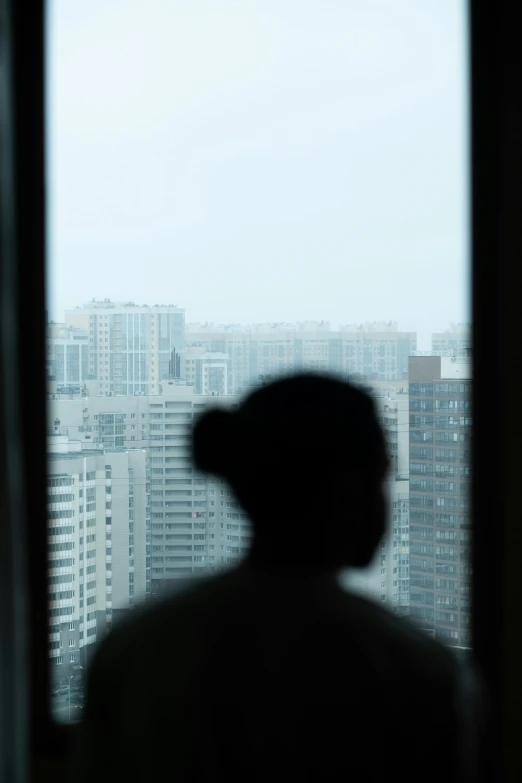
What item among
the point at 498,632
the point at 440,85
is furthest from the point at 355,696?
the point at 440,85

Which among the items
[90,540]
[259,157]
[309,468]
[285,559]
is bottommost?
[90,540]

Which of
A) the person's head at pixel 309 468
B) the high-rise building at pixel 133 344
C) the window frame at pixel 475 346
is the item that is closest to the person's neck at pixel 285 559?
the person's head at pixel 309 468

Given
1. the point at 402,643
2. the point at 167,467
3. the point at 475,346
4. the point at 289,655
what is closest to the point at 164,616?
the point at 289,655

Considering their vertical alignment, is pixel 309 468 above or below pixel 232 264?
below

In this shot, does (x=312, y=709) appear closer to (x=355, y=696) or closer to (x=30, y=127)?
(x=355, y=696)

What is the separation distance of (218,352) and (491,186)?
574 millimetres

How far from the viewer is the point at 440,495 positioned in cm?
133

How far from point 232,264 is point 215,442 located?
1.97 ft

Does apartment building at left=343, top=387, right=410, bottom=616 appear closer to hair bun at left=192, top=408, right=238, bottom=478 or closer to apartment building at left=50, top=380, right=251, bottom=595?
apartment building at left=50, top=380, right=251, bottom=595

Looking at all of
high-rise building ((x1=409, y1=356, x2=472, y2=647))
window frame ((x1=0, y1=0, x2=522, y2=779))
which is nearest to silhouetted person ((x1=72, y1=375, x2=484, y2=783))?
window frame ((x1=0, y1=0, x2=522, y2=779))

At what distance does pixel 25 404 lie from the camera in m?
1.32

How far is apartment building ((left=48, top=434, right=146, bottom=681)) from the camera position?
4.41 ft

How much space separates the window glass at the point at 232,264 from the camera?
52.4 inches

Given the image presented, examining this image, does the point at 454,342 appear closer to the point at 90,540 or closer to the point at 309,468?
the point at 309,468
